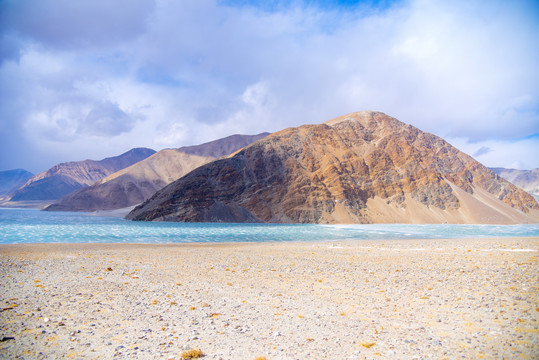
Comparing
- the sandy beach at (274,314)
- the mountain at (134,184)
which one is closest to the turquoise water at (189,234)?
the sandy beach at (274,314)

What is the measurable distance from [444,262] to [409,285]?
17.4ft

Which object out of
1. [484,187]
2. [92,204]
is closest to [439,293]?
[484,187]

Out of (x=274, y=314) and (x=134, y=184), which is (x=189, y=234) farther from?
(x=134, y=184)

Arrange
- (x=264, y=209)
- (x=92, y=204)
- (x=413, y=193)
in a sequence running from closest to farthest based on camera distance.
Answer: (x=264, y=209), (x=413, y=193), (x=92, y=204)

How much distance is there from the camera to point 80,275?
36.9 feet

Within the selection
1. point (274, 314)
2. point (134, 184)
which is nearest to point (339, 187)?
point (274, 314)

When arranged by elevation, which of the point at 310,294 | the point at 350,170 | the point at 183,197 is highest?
the point at 350,170

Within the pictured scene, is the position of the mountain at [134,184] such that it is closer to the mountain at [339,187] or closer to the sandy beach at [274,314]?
the mountain at [339,187]

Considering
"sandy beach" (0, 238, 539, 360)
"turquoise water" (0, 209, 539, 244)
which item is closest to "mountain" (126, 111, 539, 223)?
"turquoise water" (0, 209, 539, 244)

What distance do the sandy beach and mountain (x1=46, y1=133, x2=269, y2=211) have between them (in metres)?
160

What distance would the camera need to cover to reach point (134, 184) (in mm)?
168125

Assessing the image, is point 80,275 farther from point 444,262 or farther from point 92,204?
point 92,204

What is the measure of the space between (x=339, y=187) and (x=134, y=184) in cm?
11847

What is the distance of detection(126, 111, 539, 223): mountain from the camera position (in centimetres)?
8656
